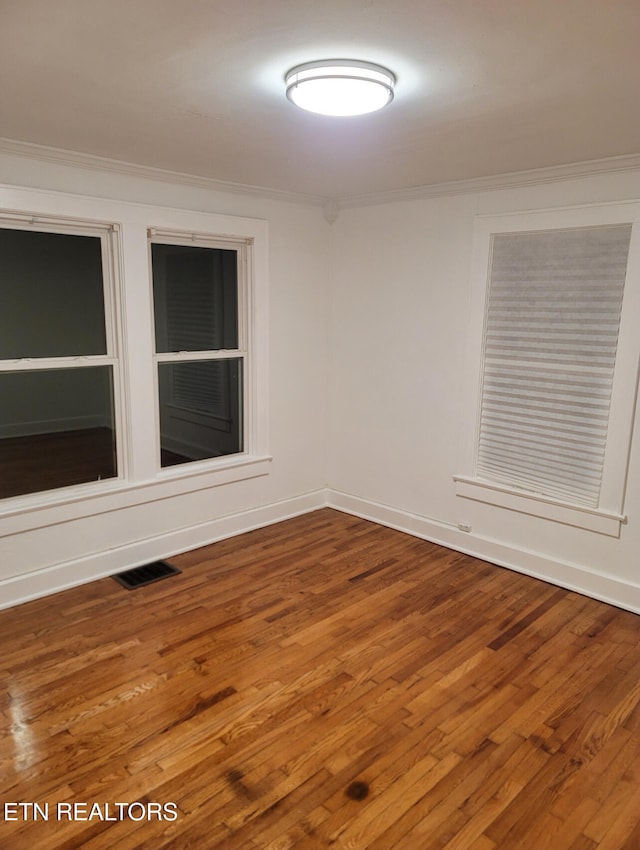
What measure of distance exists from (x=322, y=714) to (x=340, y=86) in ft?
7.75

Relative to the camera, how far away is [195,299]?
402 centimetres

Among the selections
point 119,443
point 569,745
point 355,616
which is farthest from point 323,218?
point 569,745

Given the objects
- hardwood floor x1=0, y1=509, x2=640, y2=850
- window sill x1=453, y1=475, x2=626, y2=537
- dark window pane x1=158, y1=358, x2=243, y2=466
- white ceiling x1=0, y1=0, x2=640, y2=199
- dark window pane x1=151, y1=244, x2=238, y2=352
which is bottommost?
hardwood floor x1=0, y1=509, x2=640, y2=850

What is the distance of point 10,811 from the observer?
1.89 m

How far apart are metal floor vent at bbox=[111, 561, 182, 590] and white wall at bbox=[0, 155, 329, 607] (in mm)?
73

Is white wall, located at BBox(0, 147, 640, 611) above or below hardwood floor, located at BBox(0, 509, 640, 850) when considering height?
above

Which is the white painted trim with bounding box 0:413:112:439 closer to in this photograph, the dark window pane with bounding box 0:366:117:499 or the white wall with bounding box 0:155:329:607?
the dark window pane with bounding box 0:366:117:499

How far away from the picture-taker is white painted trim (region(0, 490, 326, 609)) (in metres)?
3.22

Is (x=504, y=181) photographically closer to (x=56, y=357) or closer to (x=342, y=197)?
(x=342, y=197)

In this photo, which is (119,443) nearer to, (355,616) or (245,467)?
(245,467)

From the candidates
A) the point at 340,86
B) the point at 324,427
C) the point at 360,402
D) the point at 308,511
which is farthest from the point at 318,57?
the point at 308,511

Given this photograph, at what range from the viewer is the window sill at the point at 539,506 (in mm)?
3287

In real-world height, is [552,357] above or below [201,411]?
above

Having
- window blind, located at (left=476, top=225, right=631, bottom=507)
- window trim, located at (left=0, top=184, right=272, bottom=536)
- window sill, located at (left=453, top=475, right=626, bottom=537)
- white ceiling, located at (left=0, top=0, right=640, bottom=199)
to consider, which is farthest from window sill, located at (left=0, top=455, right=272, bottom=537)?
white ceiling, located at (left=0, top=0, right=640, bottom=199)
